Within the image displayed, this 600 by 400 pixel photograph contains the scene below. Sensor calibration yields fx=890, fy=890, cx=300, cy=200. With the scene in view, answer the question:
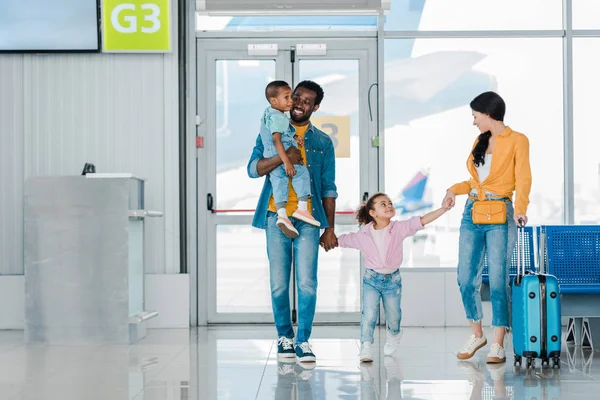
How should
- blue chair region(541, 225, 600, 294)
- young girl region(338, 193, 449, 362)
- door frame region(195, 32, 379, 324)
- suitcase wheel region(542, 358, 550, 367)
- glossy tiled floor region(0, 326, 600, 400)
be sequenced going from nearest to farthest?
glossy tiled floor region(0, 326, 600, 400) → suitcase wheel region(542, 358, 550, 367) → young girl region(338, 193, 449, 362) → blue chair region(541, 225, 600, 294) → door frame region(195, 32, 379, 324)

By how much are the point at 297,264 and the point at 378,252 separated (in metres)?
0.60

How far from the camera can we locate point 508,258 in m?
4.92

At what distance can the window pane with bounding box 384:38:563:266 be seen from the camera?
7.60 meters

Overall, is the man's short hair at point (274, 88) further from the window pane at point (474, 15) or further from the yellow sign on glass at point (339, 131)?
the window pane at point (474, 15)

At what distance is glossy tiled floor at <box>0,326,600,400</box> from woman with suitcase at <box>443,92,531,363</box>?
35cm

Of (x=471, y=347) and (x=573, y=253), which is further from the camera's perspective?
(x=573, y=253)

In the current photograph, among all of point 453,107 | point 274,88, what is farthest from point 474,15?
point 274,88

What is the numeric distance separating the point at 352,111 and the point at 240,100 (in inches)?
37.8

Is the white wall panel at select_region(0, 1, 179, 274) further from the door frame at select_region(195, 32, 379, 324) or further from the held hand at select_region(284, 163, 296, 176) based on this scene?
the held hand at select_region(284, 163, 296, 176)

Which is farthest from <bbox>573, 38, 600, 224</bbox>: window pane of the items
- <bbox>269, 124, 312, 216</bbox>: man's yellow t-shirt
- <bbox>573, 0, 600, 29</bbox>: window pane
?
<bbox>269, 124, 312, 216</bbox>: man's yellow t-shirt

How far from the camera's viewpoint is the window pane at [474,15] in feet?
24.9

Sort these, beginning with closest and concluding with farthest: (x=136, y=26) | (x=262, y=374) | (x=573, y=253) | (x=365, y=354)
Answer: (x=262, y=374) < (x=365, y=354) < (x=573, y=253) < (x=136, y=26)

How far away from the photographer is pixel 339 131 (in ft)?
24.9

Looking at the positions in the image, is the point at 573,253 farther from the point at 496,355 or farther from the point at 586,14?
the point at 586,14
